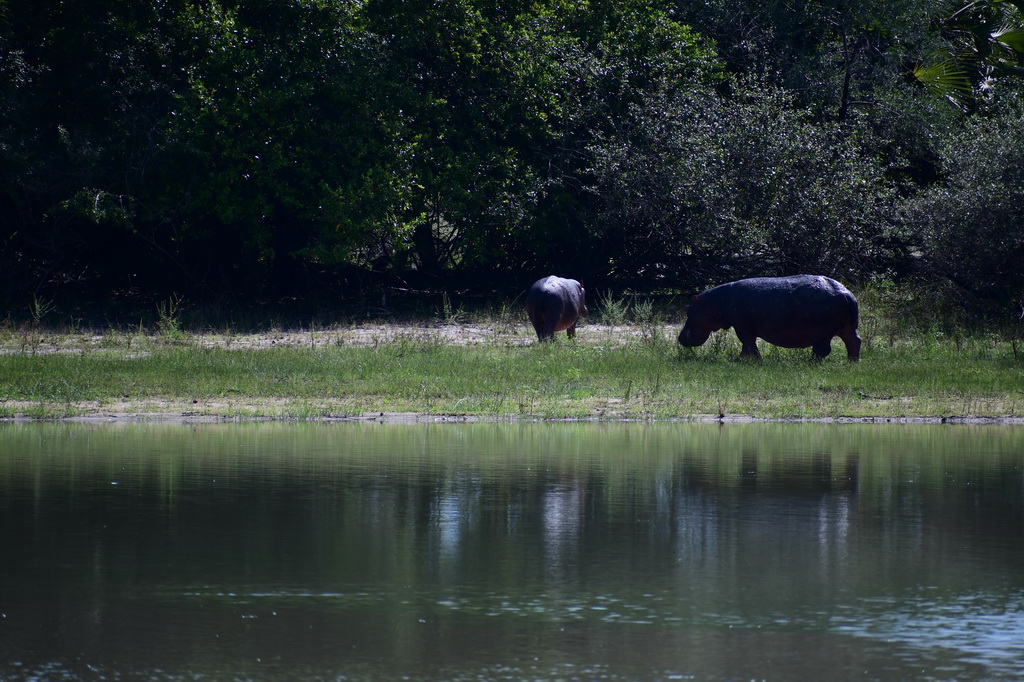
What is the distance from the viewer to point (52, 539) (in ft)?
28.7

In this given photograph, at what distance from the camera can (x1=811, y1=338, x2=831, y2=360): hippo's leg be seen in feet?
66.3

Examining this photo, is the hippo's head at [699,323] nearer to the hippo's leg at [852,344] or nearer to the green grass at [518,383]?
the green grass at [518,383]

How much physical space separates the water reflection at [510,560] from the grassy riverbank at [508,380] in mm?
2672

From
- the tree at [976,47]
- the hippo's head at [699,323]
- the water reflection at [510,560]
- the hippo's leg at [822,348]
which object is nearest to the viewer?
the water reflection at [510,560]

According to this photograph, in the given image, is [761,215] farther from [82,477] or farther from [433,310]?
[82,477]

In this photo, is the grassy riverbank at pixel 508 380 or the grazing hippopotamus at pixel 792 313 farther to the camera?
the grazing hippopotamus at pixel 792 313

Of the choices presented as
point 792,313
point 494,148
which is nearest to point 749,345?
point 792,313

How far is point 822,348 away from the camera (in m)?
20.3

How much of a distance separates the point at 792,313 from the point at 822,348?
2.58ft

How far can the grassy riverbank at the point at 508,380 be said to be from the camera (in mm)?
16203

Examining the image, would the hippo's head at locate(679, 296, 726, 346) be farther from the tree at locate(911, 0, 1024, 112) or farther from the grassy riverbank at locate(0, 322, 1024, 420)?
the tree at locate(911, 0, 1024, 112)

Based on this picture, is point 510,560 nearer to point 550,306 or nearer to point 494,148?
point 550,306

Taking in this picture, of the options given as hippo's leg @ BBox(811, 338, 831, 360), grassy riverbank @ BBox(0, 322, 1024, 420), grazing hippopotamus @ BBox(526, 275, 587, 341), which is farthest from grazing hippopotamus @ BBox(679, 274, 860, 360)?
grazing hippopotamus @ BBox(526, 275, 587, 341)

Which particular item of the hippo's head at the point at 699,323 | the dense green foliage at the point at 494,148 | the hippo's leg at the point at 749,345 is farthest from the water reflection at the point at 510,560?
the dense green foliage at the point at 494,148
